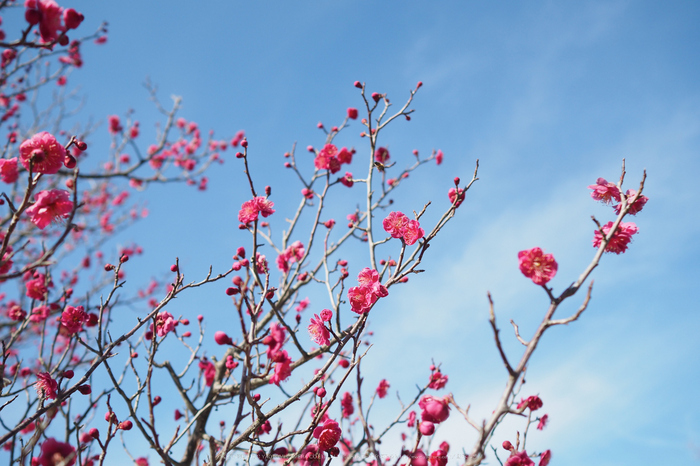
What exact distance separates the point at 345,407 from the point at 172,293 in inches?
97.6

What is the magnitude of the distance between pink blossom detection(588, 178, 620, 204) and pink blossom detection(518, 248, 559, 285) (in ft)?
2.08

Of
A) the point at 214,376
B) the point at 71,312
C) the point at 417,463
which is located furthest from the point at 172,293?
the point at 214,376

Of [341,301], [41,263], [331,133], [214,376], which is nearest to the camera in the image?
[41,263]

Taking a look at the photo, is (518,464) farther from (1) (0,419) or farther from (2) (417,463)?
(1) (0,419)

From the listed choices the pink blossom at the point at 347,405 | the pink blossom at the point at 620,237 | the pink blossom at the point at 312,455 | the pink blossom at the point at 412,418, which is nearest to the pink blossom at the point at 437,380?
the pink blossom at the point at 412,418

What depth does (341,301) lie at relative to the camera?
2441mm

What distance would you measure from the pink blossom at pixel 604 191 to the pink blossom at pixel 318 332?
161 centimetres

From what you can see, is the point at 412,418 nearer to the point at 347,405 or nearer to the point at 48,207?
the point at 347,405

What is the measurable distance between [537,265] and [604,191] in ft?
2.25

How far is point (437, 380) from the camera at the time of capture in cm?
373

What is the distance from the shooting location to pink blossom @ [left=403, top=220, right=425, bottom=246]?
2432 mm

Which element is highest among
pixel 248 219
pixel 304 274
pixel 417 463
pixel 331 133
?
pixel 331 133

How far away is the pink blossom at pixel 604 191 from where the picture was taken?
188 cm

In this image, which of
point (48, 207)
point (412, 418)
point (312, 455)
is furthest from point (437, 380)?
point (48, 207)
